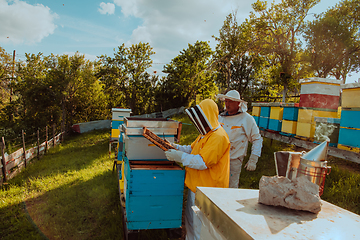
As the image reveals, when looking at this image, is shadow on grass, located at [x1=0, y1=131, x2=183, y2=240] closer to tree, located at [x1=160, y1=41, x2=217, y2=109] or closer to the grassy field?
the grassy field

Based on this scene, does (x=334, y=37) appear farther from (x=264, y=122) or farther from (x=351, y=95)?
(x=351, y=95)

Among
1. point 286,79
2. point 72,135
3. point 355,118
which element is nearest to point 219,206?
point 355,118

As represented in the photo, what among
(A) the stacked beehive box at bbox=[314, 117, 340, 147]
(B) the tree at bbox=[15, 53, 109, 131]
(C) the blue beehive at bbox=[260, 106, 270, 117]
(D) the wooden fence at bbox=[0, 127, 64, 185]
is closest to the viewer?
(A) the stacked beehive box at bbox=[314, 117, 340, 147]

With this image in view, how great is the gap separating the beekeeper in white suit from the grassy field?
29.4 inches

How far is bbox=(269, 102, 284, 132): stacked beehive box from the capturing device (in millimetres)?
6278

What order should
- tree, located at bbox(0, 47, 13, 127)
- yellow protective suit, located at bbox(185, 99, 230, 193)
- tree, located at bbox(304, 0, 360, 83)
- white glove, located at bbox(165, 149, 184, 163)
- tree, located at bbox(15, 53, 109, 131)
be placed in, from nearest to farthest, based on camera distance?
yellow protective suit, located at bbox(185, 99, 230, 193) < white glove, located at bbox(165, 149, 184, 163) < tree, located at bbox(304, 0, 360, 83) < tree, located at bbox(15, 53, 109, 131) < tree, located at bbox(0, 47, 13, 127)

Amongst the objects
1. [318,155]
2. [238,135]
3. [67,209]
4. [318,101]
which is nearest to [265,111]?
[318,101]

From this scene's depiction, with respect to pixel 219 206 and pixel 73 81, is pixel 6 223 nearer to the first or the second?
pixel 219 206

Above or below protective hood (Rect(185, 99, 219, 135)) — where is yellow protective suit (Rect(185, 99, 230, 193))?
below

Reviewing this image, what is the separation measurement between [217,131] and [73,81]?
1749 centimetres

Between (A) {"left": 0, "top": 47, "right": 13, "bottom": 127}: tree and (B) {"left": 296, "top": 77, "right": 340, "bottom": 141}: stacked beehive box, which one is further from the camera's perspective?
(A) {"left": 0, "top": 47, "right": 13, "bottom": 127}: tree

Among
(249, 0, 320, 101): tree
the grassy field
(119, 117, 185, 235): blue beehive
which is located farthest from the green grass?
(249, 0, 320, 101): tree

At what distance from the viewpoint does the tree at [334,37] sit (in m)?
11.6

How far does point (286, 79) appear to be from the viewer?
1295 centimetres
